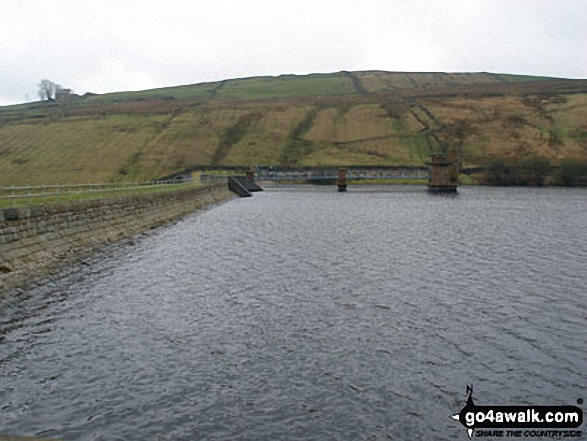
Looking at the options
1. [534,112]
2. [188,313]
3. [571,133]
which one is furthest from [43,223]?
[534,112]

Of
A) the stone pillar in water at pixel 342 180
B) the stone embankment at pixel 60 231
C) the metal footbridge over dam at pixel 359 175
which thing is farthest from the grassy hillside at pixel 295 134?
the stone embankment at pixel 60 231

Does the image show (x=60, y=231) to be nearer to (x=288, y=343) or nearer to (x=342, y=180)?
(x=288, y=343)

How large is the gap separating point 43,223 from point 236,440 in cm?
2122

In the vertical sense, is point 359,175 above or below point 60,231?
below

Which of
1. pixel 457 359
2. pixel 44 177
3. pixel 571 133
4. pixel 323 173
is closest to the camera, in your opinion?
pixel 457 359

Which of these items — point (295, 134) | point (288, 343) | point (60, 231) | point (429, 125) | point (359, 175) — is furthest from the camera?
point (295, 134)

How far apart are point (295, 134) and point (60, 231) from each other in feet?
419

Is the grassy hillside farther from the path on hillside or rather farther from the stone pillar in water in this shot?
the stone pillar in water

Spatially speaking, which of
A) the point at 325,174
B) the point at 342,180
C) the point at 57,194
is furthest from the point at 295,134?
the point at 57,194

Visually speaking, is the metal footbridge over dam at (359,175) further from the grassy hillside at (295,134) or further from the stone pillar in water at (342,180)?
the grassy hillside at (295,134)

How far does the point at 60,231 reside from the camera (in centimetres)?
3114

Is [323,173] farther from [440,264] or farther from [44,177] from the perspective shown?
[440,264]

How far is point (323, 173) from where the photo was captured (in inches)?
5167

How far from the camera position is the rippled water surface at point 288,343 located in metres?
12.6
